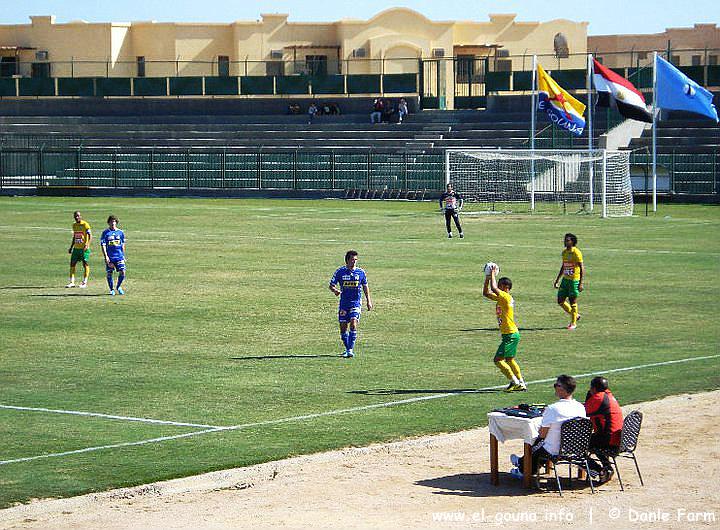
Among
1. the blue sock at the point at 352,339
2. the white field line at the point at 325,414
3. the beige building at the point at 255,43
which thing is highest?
the beige building at the point at 255,43

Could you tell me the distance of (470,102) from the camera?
3290 inches

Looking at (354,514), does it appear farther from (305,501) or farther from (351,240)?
(351,240)

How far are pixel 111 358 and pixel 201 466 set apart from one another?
24.6 ft

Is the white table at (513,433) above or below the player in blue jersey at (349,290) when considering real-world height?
below

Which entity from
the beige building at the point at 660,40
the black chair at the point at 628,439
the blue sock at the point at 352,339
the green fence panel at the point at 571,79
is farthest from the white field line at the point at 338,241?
the beige building at the point at 660,40

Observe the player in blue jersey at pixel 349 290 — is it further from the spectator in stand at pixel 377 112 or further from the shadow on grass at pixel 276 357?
the spectator in stand at pixel 377 112

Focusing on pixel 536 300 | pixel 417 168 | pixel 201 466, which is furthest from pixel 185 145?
pixel 201 466

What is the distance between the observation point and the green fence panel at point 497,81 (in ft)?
274

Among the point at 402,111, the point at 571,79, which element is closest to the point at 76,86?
the point at 402,111

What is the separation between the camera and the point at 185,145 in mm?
80625

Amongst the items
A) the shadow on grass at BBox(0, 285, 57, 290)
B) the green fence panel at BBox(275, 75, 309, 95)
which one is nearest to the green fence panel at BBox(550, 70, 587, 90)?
the green fence panel at BBox(275, 75, 309, 95)

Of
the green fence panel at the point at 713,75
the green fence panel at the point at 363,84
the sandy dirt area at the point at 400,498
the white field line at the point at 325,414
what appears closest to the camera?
the sandy dirt area at the point at 400,498

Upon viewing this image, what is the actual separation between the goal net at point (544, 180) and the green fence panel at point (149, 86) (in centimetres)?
Result: 2714

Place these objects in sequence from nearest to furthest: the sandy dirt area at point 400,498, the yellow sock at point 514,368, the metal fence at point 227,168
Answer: the sandy dirt area at point 400,498, the yellow sock at point 514,368, the metal fence at point 227,168
